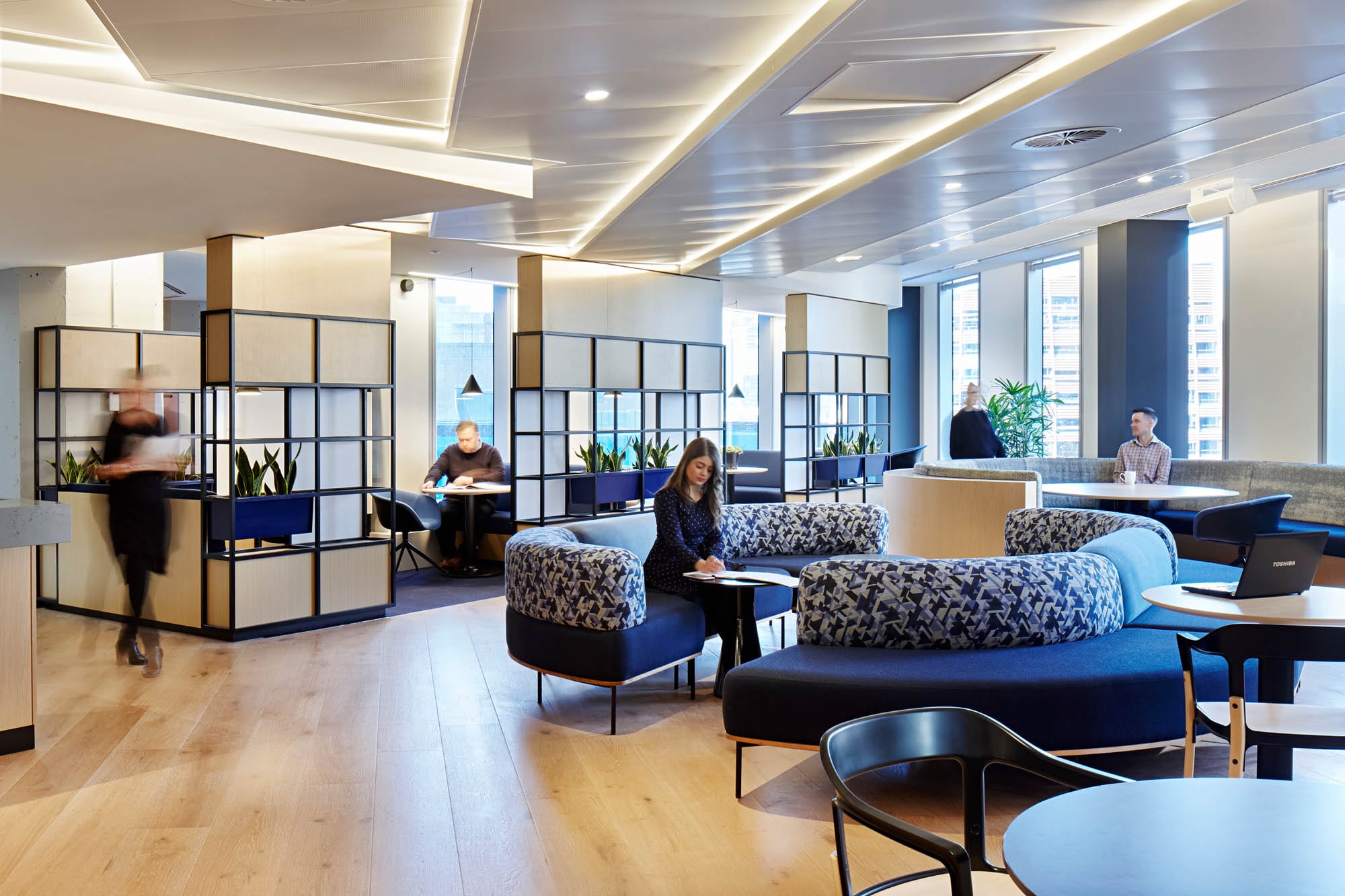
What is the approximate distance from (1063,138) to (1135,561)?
2.27 metres

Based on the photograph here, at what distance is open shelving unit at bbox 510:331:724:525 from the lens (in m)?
8.44

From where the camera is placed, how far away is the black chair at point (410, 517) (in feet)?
26.5

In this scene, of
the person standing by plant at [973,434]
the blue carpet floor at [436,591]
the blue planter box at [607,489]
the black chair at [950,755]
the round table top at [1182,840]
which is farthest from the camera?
the person standing by plant at [973,434]

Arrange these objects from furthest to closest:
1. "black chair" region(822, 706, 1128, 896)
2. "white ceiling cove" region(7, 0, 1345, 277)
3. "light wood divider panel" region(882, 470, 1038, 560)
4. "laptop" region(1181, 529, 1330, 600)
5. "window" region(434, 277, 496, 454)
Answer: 1. "window" region(434, 277, 496, 454)
2. "light wood divider panel" region(882, 470, 1038, 560)
3. "white ceiling cove" region(7, 0, 1345, 277)
4. "laptop" region(1181, 529, 1330, 600)
5. "black chair" region(822, 706, 1128, 896)

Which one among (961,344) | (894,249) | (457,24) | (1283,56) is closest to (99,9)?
(457,24)

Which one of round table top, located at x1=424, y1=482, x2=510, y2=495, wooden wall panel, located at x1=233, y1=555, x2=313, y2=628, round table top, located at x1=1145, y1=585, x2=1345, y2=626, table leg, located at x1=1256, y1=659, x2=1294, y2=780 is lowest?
wooden wall panel, located at x1=233, y1=555, x2=313, y2=628

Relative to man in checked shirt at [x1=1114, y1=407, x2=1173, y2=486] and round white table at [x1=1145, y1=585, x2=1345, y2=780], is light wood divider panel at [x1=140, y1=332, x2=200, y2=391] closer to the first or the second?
Answer: round white table at [x1=1145, y1=585, x2=1345, y2=780]

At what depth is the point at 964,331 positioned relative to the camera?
13719mm

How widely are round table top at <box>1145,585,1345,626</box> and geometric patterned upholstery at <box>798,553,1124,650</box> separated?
499 mm

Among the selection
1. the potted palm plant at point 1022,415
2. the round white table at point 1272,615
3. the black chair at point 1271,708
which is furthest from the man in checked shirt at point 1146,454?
the black chair at point 1271,708

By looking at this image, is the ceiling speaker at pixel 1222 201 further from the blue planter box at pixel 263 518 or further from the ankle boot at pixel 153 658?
the ankle boot at pixel 153 658

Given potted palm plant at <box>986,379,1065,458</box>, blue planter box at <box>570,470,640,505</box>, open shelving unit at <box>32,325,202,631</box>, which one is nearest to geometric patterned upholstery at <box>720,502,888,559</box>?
blue planter box at <box>570,470,640,505</box>

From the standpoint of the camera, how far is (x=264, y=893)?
2.92m

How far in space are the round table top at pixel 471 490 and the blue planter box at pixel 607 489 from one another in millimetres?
614
